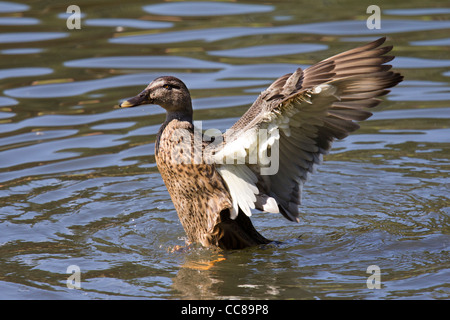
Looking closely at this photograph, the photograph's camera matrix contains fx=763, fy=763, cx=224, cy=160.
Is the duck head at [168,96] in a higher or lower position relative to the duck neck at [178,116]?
higher

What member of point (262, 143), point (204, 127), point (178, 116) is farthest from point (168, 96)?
point (204, 127)

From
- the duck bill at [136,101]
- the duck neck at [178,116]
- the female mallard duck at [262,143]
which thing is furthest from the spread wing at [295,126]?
the duck bill at [136,101]

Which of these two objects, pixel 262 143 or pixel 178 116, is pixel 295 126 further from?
pixel 178 116

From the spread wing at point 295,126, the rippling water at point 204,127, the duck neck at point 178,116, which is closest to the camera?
the spread wing at point 295,126

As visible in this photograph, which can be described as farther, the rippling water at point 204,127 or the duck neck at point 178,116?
the duck neck at point 178,116

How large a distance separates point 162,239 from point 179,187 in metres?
0.63

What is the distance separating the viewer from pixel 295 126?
578 centimetres

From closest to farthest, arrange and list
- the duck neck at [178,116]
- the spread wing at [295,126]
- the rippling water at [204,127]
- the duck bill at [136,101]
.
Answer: the spread wing at [295,126] → the rippling water at [204,127] → the duck bill at [136,101] → the duck neck at [178,116]

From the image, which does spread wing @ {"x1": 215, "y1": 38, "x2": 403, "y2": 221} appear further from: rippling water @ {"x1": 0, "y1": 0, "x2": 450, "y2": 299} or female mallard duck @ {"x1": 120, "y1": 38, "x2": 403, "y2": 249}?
rippling water @ {"x1": 0, "y1": 0, "x2": 450, "y2": 299}

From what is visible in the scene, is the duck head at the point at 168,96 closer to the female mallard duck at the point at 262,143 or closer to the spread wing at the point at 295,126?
the female mallard duck at the point at 262,143

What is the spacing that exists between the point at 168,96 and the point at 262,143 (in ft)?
3.94

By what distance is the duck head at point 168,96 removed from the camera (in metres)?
6.45

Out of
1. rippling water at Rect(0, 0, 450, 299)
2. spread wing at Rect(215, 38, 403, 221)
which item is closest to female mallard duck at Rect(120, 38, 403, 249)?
spread wing at Rect(215, 38, 403, 221)
